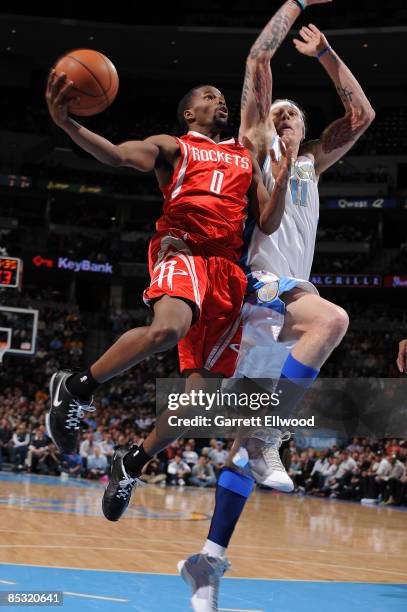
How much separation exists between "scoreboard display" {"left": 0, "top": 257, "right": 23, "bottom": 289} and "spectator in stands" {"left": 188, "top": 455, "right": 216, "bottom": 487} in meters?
6.16

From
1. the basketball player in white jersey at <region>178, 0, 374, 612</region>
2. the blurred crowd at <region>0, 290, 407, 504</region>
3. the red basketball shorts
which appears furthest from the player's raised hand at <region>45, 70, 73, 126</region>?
the blurred crowd at <region>0, 290, 407, 504</region>

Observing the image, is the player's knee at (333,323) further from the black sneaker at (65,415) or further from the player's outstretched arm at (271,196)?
the black sneaker at (65,415)

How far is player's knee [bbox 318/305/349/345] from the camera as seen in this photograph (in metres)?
4.88

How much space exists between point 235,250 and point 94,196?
94.9 feet

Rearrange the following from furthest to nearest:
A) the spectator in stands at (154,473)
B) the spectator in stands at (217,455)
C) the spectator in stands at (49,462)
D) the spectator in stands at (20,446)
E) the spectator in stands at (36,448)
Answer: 1. the spectator in stands at (49,462)
2. the spectator in stands at (20,446)
3. the spectator in stands at (36,448)
4. the spectator in stands at (154,473)
5. the spectator in stands at (217,455)

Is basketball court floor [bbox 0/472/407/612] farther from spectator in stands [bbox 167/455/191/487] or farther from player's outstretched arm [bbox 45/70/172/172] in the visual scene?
spectator in stands [bbox 167/455/191/487]

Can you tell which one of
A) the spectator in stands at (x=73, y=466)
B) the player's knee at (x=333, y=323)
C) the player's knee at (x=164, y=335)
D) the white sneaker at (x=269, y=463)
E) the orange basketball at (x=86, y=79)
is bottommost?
the spectator in stands at (x=73, y=466)

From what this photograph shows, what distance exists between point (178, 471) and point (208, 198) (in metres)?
16.2

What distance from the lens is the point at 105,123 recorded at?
35219mm

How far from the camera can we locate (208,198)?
5070 mm

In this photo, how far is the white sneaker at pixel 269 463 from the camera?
480cm

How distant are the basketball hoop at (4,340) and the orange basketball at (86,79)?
14902 millimetres

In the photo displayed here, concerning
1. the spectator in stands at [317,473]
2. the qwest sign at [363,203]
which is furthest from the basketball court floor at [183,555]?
the qwest sign at [363,203]

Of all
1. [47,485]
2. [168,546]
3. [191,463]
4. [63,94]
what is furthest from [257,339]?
A: [191,463]
